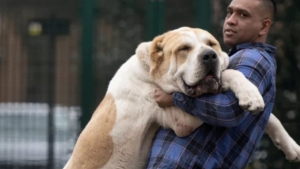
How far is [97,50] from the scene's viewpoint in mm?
7906

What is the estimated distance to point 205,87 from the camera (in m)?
3.49

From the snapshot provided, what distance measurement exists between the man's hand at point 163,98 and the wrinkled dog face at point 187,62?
25mm

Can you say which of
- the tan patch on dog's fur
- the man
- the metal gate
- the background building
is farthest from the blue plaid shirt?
the metal gate

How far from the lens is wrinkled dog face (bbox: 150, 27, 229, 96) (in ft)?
11.3

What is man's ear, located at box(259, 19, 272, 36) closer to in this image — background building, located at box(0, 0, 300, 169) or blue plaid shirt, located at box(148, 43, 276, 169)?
blue plaid shirt, located at box(148, 43, 276, 169)

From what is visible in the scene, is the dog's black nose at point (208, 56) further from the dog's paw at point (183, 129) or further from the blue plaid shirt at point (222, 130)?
the dog's paw at point (183, 129)

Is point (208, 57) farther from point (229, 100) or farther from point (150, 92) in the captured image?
point (150, 92)

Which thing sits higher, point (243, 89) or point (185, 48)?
point (185, 48)

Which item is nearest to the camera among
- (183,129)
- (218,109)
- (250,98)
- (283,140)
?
(250,98)

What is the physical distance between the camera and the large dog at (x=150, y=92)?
3.48m

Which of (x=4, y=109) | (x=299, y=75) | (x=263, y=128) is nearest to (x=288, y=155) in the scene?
(x=263, y=128)

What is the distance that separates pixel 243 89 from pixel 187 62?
27 cm

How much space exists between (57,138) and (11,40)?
105cm

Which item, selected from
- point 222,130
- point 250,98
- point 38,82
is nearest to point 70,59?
point 38,82
